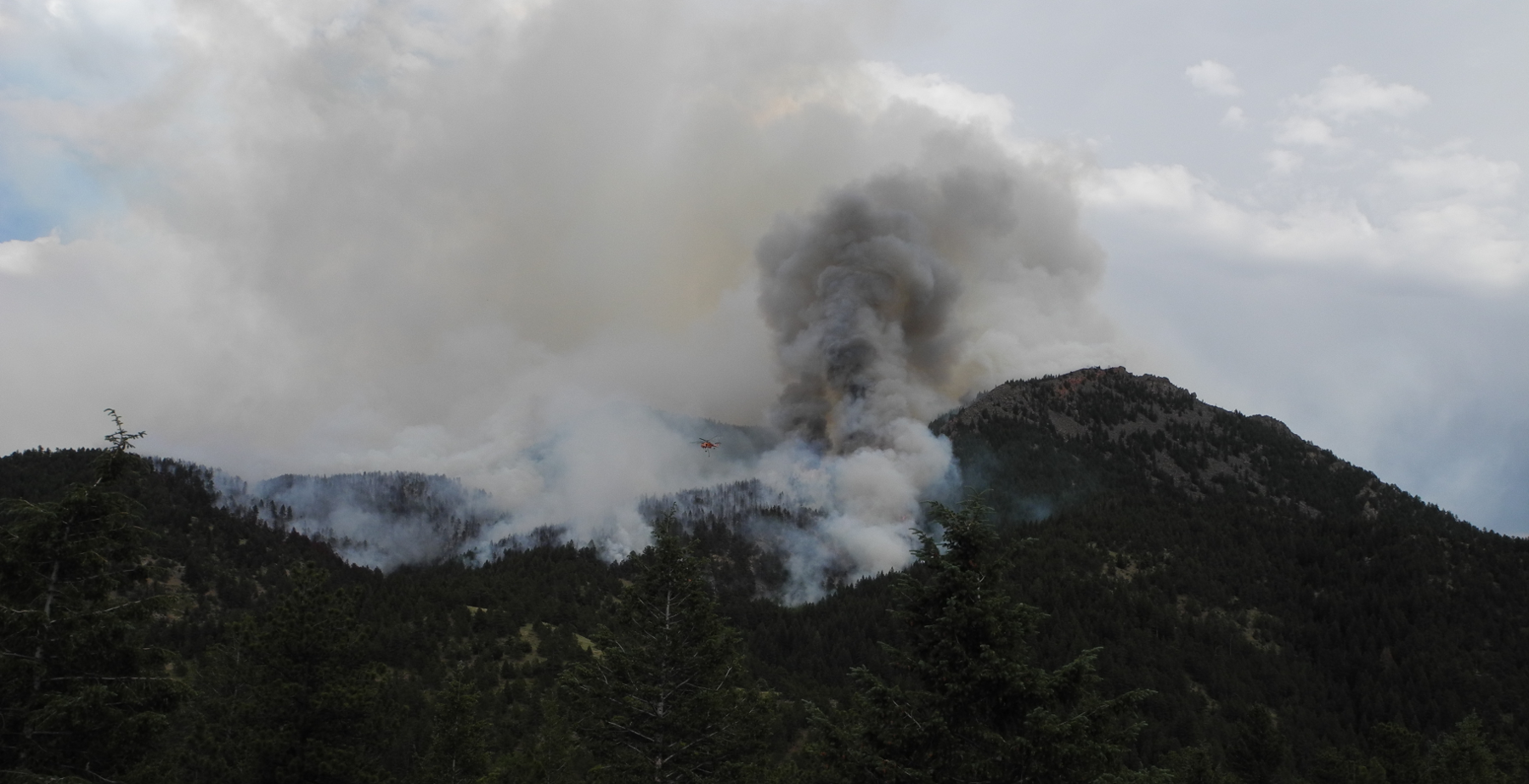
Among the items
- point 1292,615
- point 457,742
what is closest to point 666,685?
point 457,742

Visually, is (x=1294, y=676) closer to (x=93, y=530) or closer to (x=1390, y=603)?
(x=1390, y=603)

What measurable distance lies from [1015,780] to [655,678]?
14.7 metres

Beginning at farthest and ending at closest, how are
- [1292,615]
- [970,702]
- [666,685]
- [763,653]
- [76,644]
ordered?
[1292,615] < [763,653] < [666,685] < [76,644] < [970,702]

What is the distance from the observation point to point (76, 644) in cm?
1727

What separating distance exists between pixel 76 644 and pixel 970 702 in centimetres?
1838

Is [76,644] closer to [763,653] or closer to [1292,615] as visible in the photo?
[763,653]

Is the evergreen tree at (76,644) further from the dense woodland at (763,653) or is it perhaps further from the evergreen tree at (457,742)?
the evergreen tree at (457,742)

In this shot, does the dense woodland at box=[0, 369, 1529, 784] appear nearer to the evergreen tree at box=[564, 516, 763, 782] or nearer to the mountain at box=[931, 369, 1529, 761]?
the evergreen tree at box=[564, 516, 763, 782]

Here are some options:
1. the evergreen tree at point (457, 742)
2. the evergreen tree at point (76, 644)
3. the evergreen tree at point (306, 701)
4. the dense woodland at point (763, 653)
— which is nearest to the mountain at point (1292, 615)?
the dense woodland at point (763, 653)

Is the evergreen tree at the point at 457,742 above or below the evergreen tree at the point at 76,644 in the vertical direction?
below

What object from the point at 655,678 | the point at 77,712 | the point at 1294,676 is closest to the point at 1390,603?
the point at 1294,676

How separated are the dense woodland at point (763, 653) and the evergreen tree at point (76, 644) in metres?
0.06

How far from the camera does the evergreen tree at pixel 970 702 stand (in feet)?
49.5

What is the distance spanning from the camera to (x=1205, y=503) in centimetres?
16650
